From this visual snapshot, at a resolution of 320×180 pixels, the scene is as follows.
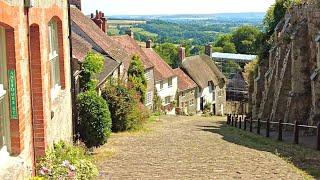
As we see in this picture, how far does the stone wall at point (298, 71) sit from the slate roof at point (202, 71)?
30.2 m

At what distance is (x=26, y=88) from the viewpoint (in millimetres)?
7668

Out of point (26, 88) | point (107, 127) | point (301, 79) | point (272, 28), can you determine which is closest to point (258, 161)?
point (107, 127)

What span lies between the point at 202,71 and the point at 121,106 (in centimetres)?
4322

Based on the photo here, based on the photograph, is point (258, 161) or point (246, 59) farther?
point (246, 59)

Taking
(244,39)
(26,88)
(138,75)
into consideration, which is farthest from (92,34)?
(244,39)

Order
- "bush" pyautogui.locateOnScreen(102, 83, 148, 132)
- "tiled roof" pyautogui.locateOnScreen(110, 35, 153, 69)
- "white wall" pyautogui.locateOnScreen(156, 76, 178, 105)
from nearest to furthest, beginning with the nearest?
"bush" pyautogui.locateOnScreen(102, 83, 148, 132)
"tiled roof" pyautogui.locateOnScreen(110, 35, 153, 69)
"white wall" pyautogui.locateOnScreen(156, 76, 178, 105)

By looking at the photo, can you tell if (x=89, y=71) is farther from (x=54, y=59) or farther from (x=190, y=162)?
(x=190, y=162)

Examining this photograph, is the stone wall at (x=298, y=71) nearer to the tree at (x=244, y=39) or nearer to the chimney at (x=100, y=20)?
the chimney at (x=100, y=20)

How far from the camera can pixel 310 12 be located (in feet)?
83.1

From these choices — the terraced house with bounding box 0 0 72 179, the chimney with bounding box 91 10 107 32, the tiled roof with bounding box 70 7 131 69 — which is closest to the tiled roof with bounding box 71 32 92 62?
the tiled roof with bounding box 70 7 131 69

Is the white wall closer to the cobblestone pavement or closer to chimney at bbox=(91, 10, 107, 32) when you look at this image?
chimney at bbox=(91, 10, 107, 32)

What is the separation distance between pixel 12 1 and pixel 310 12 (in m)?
21.4

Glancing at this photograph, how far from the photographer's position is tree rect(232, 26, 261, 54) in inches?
4063

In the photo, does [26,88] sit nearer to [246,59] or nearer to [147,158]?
[147,158]
